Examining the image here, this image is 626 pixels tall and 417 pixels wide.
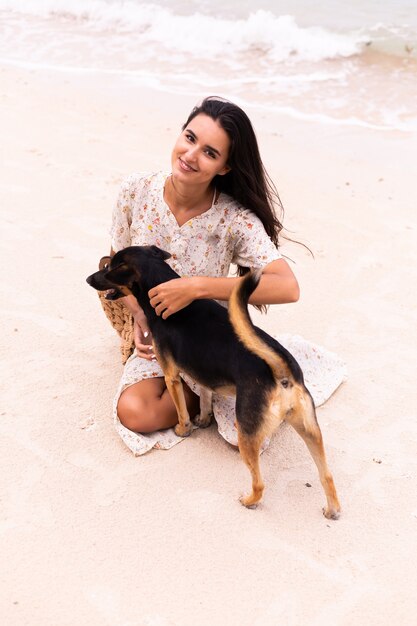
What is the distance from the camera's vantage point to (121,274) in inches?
123

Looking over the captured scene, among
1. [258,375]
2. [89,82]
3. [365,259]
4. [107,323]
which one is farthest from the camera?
[89,82]

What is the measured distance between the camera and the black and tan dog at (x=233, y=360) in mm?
2682

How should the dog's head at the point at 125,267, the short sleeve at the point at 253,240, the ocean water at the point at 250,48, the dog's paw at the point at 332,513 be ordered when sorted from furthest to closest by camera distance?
the ocean water at the point at 250,48 → the short sleeve at the point at 253,240 → the dog's head at the point at 125,267 → the dog's paw at the point at 332,513

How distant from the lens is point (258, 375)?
8.88 feet

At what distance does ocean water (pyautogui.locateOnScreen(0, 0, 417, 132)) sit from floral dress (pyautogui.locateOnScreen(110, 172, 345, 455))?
483 cm

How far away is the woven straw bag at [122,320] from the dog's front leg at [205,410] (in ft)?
1.65

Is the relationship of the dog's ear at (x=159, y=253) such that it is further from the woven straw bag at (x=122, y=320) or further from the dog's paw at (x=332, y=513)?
the dog's paw at (x=332, y=513)

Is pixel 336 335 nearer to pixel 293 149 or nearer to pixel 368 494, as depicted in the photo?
pixel 368 494

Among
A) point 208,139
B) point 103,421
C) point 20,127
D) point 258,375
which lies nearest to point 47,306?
point 103,421

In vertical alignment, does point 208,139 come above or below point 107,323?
above

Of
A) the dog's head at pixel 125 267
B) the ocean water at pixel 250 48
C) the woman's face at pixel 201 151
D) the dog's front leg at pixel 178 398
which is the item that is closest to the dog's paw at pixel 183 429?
the dog's front leg at pixel 178 398

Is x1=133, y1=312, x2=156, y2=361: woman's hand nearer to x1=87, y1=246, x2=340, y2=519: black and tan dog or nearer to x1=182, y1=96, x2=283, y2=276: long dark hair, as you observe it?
x1=87, y1=246, x2=340, y2=519: black and tan dog

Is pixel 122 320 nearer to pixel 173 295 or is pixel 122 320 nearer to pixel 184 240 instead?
pixel 184 240

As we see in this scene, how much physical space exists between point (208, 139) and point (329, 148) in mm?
4204
